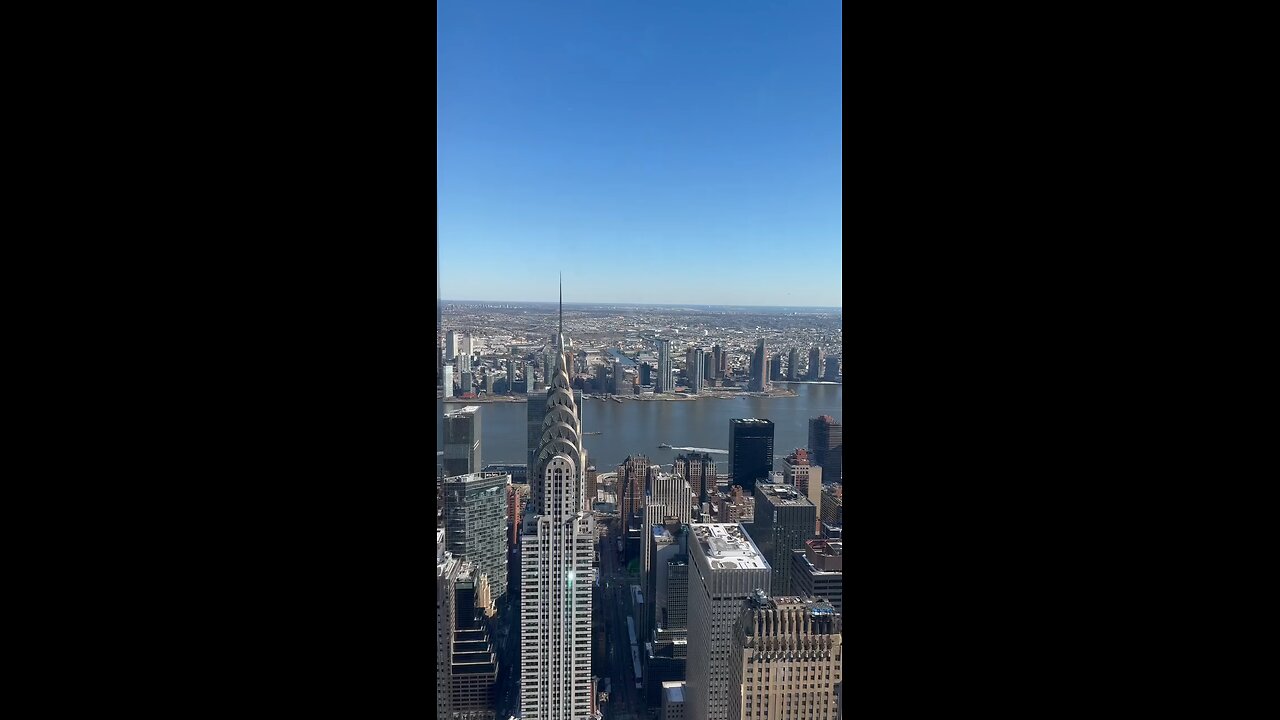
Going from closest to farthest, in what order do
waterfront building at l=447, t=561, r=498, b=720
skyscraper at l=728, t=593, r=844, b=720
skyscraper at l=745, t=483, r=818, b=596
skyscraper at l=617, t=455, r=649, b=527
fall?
skyscraper at l=728, t=593, r=844, b=720 < waterfront building at l=447, t=561, r=498, b=720 < skyscraper at l=745, t=483, r=818, b=596 < skyscraper at l=617, t=455, r=649, b=527

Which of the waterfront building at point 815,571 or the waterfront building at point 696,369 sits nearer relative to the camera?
the waterfront building at point 815,571

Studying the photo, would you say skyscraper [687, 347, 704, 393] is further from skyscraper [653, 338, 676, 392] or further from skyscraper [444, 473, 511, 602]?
skyscraper [444, 473, 511, 602]

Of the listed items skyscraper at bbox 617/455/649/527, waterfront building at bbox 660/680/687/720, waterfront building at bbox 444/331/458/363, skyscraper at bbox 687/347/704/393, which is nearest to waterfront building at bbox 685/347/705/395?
skyscraper at bbox 687/347/704/393

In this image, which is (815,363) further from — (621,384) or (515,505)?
(515,505)

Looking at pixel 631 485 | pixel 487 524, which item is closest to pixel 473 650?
pixel 487 524

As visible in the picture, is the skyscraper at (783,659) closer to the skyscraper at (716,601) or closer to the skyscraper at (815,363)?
the skyscraper at (716,601)

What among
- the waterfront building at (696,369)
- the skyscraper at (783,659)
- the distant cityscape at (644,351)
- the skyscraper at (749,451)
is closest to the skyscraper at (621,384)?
the distant cityscape at (644,351)
